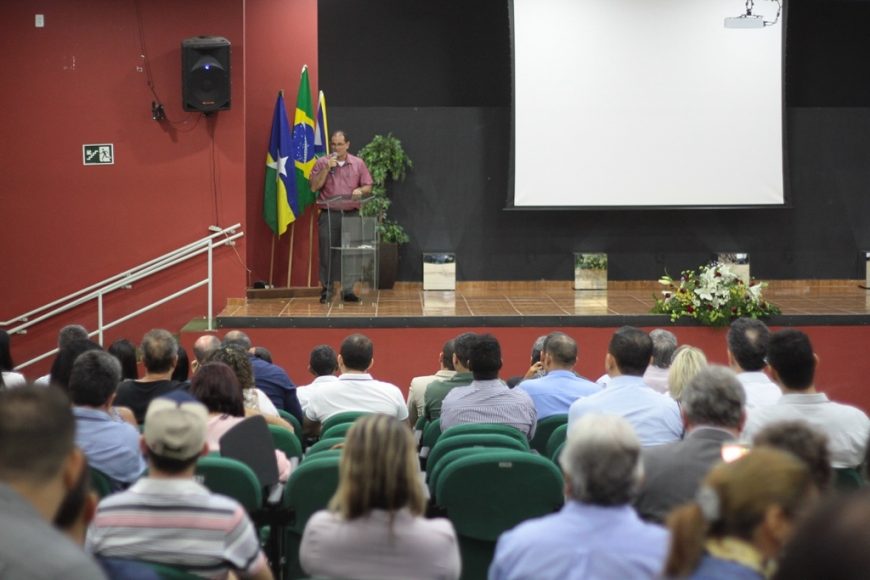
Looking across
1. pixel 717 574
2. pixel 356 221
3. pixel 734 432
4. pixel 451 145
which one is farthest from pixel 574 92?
pixel 717 574

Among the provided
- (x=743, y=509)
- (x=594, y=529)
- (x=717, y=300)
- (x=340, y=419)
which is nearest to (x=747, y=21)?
(x=717, y=300)

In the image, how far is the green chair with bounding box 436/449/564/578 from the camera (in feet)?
11.9

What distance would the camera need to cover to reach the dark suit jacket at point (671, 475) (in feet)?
10.4

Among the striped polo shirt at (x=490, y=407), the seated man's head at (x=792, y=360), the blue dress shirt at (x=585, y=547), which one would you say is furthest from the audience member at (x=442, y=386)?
the blue dress shirt at (x=585, y=547)

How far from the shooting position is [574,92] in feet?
35.8

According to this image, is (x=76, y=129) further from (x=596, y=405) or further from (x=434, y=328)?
(x=596, y=405)

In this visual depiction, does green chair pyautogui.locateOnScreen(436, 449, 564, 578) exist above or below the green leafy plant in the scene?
below

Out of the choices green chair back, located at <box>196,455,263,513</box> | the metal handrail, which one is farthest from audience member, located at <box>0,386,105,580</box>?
the metal handrail

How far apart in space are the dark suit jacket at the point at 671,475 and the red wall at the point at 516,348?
561 centimetres

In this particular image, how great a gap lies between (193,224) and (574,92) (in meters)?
3.88

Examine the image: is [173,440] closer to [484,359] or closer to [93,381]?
[93,381]

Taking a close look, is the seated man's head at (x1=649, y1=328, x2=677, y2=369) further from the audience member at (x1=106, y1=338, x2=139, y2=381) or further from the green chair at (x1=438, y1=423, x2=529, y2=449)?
the audience member at (x1=106, y1=338, x2=139, y2=381)

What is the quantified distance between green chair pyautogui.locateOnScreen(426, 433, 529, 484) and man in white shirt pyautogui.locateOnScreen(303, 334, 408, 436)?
4.46 ft

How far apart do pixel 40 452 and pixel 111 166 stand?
26.0ft
